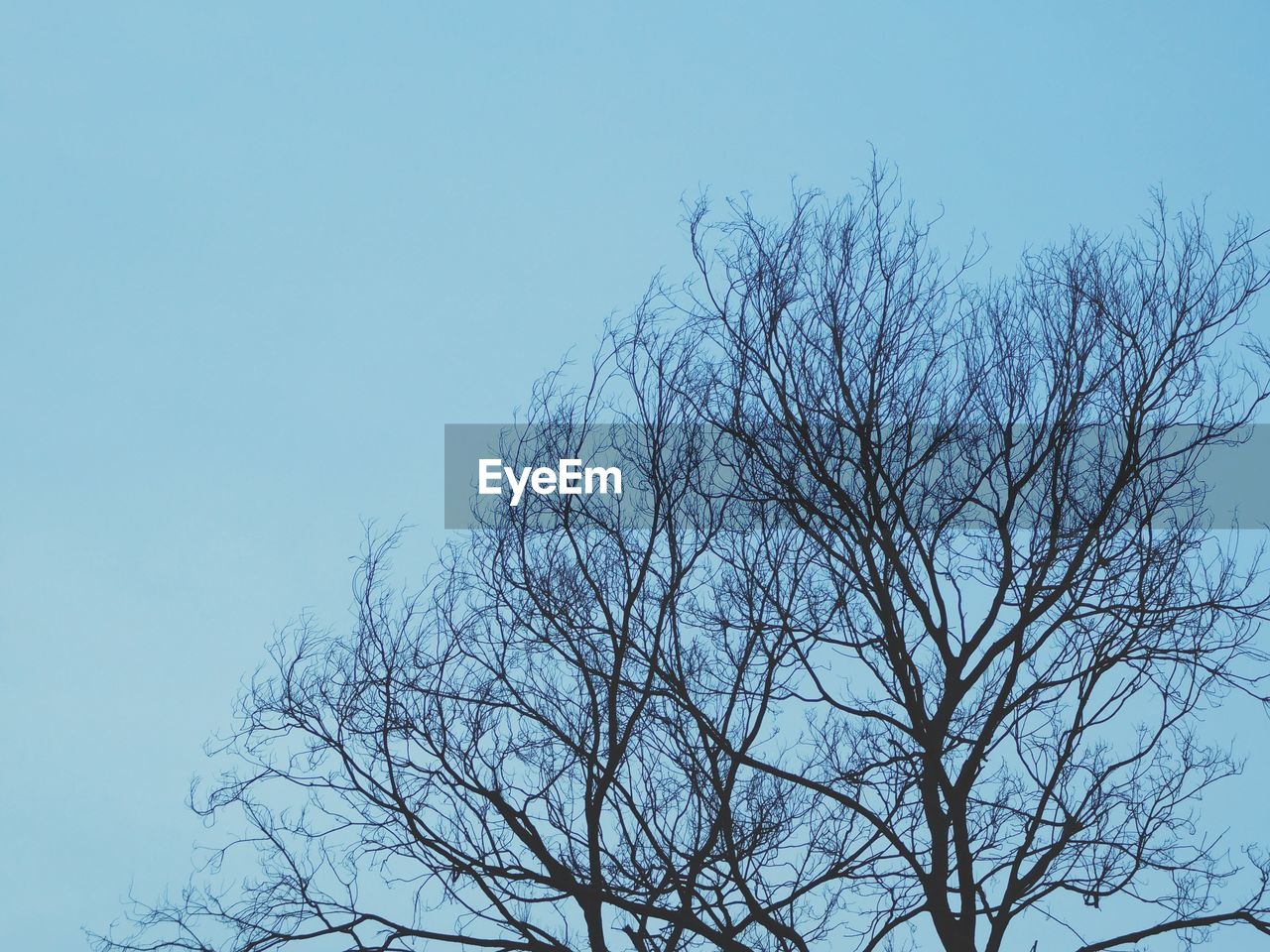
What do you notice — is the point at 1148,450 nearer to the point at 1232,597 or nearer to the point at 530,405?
the point at 1232,597

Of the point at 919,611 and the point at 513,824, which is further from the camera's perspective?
the point at 919,611

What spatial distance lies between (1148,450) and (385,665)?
5208 millimetres

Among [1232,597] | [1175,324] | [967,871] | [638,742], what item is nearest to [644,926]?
[638,742]

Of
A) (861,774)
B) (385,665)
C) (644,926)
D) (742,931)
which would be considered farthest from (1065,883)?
(385,665)

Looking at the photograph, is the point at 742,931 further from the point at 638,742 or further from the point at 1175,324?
the point at 1175,324

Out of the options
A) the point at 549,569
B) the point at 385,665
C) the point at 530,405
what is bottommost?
the point at 385,665

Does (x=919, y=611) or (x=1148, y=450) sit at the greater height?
(x=1148, y=450)

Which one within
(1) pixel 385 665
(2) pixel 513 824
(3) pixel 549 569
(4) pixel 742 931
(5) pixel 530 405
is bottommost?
(4) pixel 742 931

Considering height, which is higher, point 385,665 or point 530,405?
point 530,405

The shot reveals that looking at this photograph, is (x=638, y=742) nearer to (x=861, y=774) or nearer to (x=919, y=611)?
(x=861, y=774)

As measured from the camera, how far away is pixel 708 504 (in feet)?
32.4

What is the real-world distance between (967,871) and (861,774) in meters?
0.89

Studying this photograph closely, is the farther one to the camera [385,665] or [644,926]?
[385,665]

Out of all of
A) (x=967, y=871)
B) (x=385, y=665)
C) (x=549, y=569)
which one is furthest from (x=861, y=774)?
(x=385, y=665)
